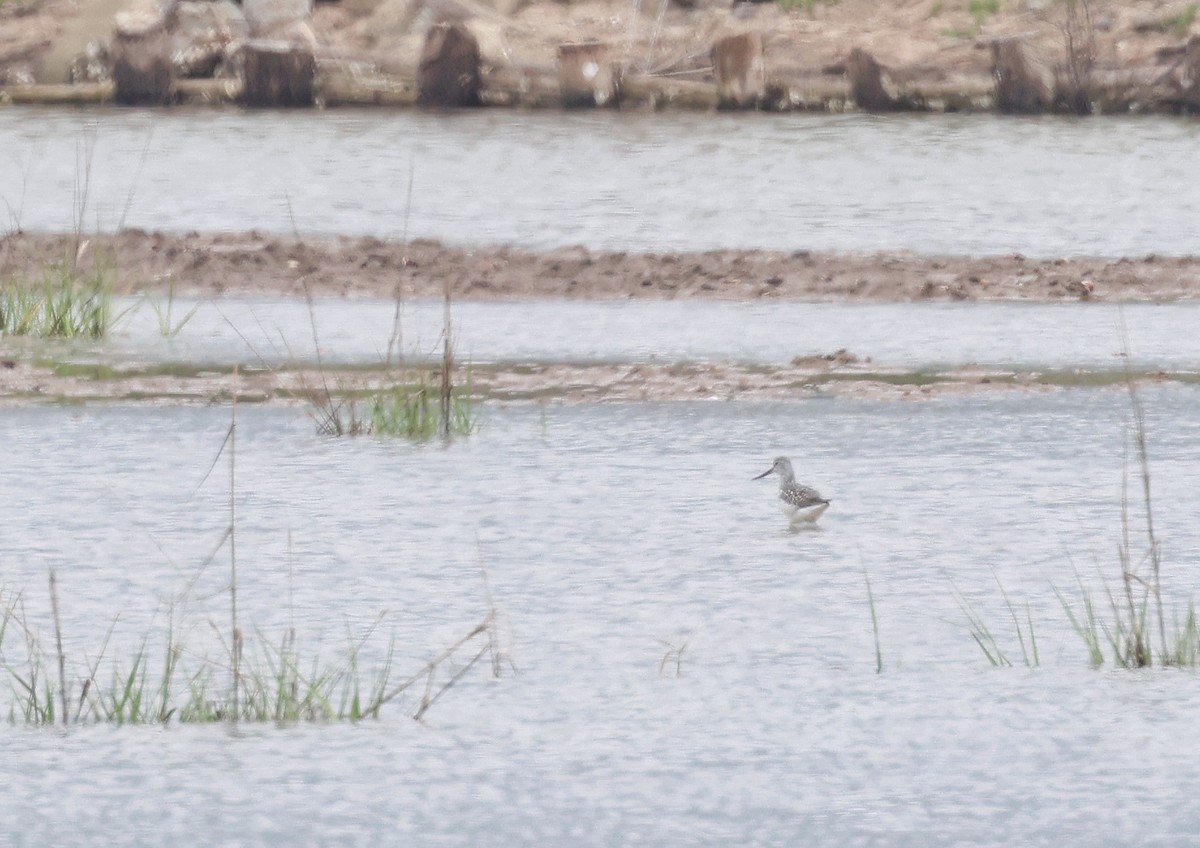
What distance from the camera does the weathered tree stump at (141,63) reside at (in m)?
34.9

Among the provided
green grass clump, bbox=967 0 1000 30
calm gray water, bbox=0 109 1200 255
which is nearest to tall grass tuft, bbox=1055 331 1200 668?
calm gray water, bbox=0 109 1200 255

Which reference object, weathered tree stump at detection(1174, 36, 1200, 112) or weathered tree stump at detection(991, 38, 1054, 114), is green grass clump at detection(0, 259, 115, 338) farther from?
weathered tree stump at detection(1174, 36, 1200, 112)

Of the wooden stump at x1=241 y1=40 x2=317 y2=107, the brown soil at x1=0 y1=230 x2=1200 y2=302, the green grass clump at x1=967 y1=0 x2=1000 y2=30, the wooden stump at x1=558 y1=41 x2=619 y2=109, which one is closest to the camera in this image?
the brown soil at x1=0 y1=230 x2=1200 y2=302

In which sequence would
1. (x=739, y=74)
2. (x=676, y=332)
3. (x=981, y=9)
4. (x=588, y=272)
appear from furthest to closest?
(x=981, y=9), (x=739, y=74), (x=588, y=272), (x=676, y=332)

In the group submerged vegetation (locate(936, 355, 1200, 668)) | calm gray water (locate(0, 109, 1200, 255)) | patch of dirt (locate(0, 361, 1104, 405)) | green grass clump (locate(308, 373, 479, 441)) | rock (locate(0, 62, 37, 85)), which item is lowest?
calm gray water (locate(0, 109, 1200, 255))

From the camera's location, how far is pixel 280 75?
3522cm

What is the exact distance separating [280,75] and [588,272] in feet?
60.4

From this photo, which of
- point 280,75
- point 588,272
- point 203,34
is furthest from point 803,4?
point 588,272

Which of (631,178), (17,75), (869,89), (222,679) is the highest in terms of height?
(222,679)

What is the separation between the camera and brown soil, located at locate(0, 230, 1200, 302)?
17031 millimetres

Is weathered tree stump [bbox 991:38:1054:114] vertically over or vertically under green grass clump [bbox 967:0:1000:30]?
under

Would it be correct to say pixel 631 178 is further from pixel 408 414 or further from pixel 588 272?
pixel 408 414

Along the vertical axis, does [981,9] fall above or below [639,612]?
above

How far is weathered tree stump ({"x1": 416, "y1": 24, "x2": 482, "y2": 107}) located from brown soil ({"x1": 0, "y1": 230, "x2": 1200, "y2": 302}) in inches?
629
